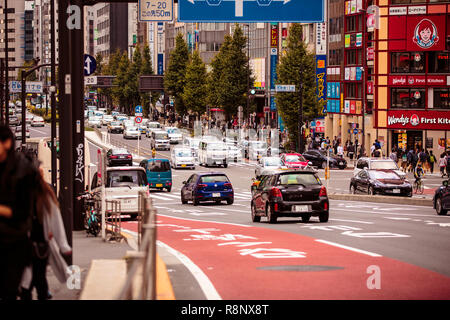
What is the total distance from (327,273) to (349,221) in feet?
44.1

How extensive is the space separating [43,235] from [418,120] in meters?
70.1

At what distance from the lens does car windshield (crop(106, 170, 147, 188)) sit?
32.8m

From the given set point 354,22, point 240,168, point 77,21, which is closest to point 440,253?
point 77,21

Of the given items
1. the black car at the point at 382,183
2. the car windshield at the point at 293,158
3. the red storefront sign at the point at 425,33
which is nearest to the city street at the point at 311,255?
the black car at the point at 382,183

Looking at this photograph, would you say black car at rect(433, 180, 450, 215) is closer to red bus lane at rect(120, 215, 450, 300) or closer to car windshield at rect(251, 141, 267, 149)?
red bus lane at rect(120, 215, 450, 300)

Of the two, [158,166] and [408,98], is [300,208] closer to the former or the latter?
[158,166]

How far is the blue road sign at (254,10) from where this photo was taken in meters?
24.8

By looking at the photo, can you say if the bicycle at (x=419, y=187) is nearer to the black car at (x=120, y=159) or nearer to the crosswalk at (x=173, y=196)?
the crosswalk at (x=173, y=196)

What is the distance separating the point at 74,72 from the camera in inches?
924

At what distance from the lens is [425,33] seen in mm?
78125

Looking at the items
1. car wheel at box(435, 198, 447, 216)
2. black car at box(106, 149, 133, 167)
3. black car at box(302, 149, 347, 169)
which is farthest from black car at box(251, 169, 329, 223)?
black car at box(302, 149, 347, 169)

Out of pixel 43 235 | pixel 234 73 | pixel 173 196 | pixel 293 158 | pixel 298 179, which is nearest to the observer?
pixel 43 235

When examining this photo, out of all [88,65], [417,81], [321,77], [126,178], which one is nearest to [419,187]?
[126,178]

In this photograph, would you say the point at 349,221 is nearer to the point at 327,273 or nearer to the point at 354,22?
the point at 327,273
